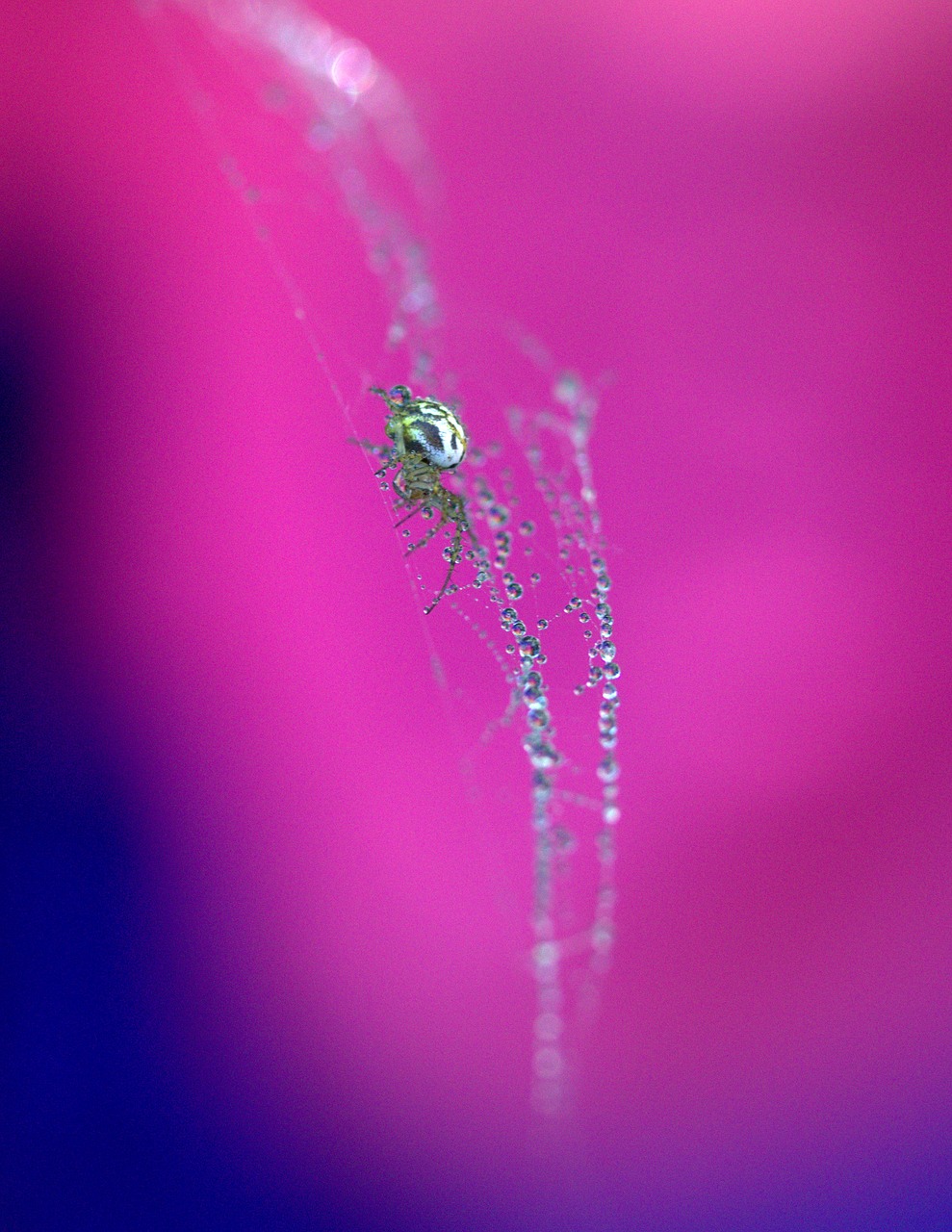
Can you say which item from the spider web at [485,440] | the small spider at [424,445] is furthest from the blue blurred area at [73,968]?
the small spider at [424,445]

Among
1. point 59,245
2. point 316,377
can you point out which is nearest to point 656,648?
point 316,377

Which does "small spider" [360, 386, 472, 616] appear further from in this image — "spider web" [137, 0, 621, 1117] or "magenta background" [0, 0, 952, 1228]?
"magenta background" [0, 0, 952, 1228]

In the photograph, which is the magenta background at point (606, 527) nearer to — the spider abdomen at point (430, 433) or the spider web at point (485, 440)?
the spider web at point (485, 440)

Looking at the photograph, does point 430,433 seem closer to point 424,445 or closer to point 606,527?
point 424,445

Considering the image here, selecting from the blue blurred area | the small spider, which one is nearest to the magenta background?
the blue blurred area

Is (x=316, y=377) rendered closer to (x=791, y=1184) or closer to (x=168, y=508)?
(x=168, y=508)

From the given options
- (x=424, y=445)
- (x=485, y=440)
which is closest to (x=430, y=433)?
(x=424, y=445)
